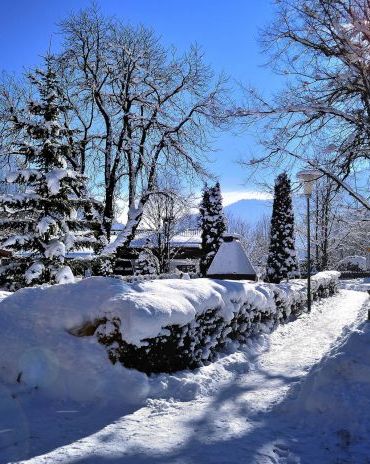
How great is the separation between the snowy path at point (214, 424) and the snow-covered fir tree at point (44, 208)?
7210 millimetres

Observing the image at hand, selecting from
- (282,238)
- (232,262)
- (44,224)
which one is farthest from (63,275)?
(282,238)

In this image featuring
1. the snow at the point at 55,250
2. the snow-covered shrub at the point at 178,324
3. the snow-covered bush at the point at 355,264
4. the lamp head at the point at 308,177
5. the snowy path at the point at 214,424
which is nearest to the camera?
the snowy path at the point at 214,424

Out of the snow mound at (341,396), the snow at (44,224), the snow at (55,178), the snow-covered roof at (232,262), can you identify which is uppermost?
the snow at (55,178)

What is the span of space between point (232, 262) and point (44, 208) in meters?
7.19

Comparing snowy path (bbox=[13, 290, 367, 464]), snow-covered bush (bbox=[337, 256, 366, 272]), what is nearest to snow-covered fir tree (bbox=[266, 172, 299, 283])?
snowy path (bbox=[13, 290, 367, 464])

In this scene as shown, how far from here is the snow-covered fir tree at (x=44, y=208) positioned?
41.8 ft

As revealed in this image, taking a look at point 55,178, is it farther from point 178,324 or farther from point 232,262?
point 178,324

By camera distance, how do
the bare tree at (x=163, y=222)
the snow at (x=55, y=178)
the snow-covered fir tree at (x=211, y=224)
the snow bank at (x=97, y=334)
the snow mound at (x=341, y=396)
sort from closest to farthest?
the snow mound at (x=341, y=396) < the snow bank at (x=97, y=334) < the snow at (x=55, y=178) < the snow-covered fir tree at (x=211, y=224) < the bare tree at (x=163, y=222)

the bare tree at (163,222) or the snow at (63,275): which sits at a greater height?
the bare tree at (163,222)

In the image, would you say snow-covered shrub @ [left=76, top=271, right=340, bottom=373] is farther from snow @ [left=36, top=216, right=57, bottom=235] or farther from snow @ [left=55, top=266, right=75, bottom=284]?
snow @ [left=36, top=216, right=57, bottom=235]

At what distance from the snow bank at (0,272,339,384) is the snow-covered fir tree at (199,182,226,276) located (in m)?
27.4

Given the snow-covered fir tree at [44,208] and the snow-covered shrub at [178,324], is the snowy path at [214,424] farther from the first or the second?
the snow-covered fir tree at [44,208]

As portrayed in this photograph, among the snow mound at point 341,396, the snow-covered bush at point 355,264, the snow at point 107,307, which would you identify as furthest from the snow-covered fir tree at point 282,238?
the snow-covered bush at point 355,264

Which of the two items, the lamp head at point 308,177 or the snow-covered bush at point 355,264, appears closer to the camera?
the lamp head at point 308,177
